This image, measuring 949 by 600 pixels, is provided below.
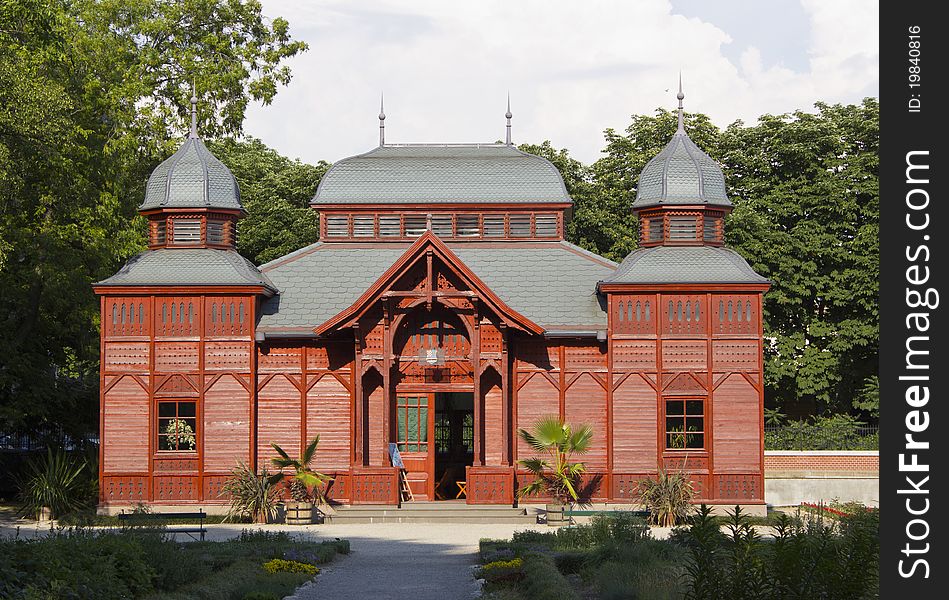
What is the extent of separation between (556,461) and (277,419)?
5942 mm

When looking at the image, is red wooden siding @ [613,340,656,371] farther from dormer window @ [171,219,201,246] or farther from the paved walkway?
dormer window @ [171,219,201,246]

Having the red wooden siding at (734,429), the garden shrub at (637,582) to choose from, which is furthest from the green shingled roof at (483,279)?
the garden shrub at (637,582)

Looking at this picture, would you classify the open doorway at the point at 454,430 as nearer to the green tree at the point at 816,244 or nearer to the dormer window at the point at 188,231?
Answer: the dormer window at the point at 188,231

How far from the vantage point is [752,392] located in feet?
90.9

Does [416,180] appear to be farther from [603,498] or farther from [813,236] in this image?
[813,236]

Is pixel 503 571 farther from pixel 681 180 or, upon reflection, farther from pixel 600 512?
pixel 681 180

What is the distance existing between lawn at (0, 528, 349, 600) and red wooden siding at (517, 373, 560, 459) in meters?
8.72

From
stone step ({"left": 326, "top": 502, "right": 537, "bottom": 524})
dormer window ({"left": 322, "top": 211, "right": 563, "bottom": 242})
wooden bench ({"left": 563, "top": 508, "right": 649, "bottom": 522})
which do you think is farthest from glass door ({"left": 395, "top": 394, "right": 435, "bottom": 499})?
dormer window ({"left": 322, "top": 211, "right": 563, "bottom": 242})

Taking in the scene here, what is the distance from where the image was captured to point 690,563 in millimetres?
16391

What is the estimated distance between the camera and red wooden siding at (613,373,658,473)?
2775cm

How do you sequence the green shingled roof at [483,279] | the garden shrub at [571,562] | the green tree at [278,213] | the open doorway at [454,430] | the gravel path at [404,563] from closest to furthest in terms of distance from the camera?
the gravel path at [404,563] → the garden shrub at [571,562] → the green shingled roof at [483,279] → the open doorway at [454,430] → the green tree at [278,213]

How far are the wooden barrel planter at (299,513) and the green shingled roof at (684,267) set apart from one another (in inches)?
304

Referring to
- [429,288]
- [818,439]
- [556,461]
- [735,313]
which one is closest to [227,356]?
[429,288]

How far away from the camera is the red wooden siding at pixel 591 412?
1101 inches
